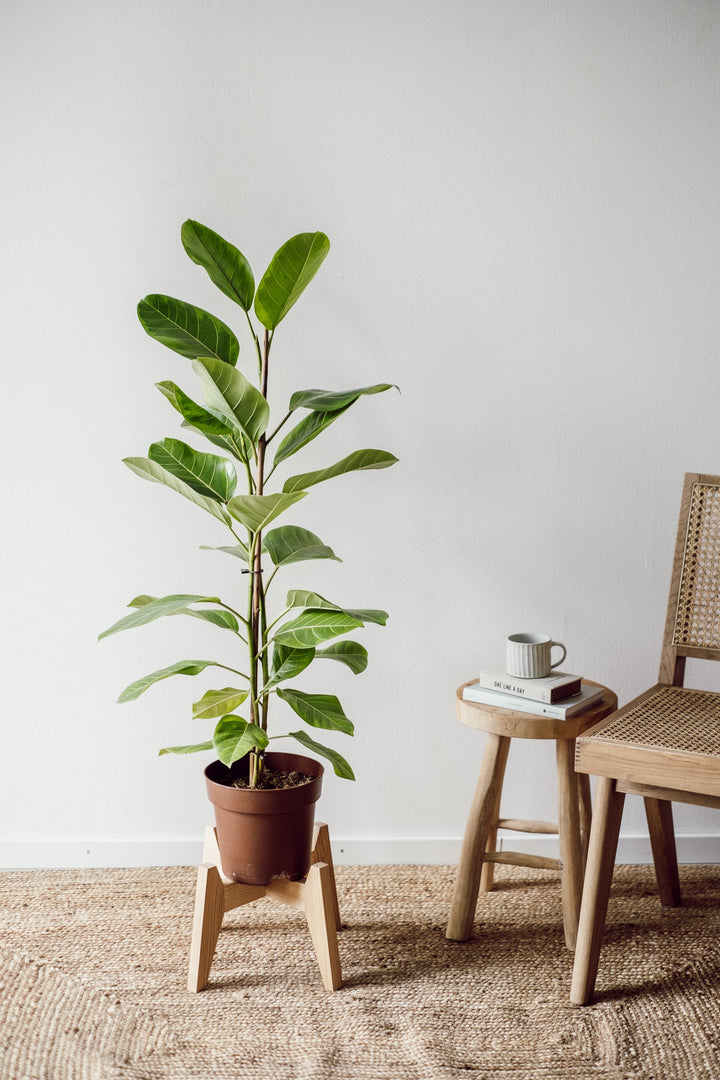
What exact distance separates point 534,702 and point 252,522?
0.63 m

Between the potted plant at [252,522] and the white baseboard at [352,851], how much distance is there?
477 millimetres

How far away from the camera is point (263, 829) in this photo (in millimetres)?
1673

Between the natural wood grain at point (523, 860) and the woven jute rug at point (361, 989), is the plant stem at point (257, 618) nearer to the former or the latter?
the woven jute rug at point (361, 989)

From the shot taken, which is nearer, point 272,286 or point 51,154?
point 272,286

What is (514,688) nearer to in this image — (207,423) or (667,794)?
(667,794)

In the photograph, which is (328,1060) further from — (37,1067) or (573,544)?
(573,544)

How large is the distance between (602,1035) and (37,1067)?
916mm

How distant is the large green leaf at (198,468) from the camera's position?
1625mm

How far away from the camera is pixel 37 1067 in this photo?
4.93 ft

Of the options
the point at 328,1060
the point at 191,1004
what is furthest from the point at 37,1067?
the point at 328,1060

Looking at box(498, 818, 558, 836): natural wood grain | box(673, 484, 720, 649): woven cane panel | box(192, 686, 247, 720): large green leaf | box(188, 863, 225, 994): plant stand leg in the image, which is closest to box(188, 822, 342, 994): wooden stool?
box(188, 863, 225, 994): plant stand leg

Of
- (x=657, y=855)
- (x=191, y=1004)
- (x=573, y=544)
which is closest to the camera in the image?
(x=191, y=1004)

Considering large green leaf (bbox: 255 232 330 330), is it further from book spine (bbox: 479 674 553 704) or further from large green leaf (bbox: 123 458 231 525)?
book spine (bbox: 479 674 553 704)

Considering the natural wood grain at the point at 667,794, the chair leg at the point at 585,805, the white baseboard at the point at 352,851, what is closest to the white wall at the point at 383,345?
the white baseboard at the point at 352,851
